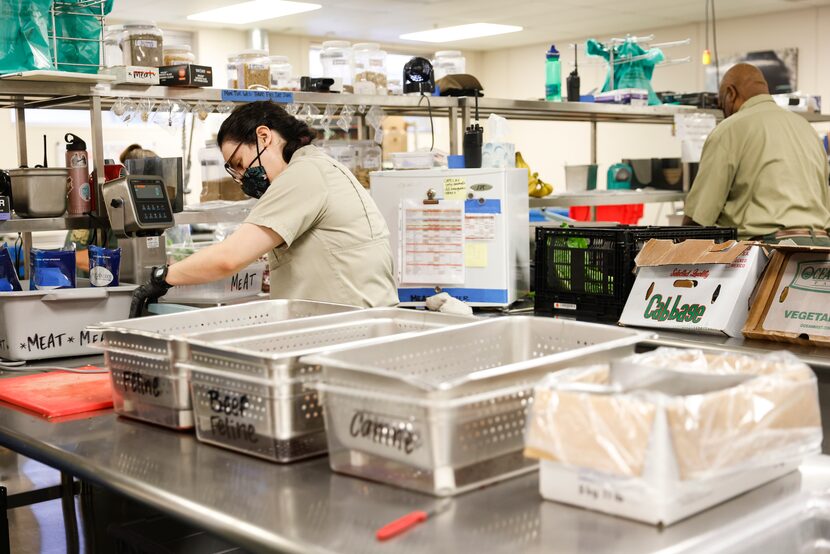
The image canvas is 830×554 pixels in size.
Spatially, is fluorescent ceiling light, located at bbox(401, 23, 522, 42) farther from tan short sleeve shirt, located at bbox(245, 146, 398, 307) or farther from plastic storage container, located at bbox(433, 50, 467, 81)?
tan short sleeve shirt, located at bbox(245, 146, 398, 307)

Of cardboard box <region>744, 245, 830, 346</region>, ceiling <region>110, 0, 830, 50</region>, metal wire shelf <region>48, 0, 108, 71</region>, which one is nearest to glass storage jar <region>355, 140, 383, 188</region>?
Answer: metal wire shelf <region>48, 0, 108, 71</region>

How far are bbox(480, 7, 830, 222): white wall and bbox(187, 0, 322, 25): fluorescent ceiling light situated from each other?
2.90 meters

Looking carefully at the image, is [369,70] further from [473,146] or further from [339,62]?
[473,146]

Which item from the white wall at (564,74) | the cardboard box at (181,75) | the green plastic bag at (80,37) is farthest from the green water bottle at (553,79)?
the white wall at (564,74)

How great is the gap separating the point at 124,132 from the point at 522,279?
7453 millimetres

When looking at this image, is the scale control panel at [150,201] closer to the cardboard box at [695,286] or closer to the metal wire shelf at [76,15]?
the metal wire shelf at [76,15]

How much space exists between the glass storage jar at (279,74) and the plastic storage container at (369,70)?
0.29m

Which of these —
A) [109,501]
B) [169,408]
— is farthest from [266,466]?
[109,501]

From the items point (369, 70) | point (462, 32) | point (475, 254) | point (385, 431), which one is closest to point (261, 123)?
point (475, 254)

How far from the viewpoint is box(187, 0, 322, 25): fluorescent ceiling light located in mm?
9000

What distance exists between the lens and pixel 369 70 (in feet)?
12.6

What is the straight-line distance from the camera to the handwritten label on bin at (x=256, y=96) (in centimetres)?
329

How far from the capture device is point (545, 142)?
12.8 m

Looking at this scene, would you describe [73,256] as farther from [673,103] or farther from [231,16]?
[231,16]
